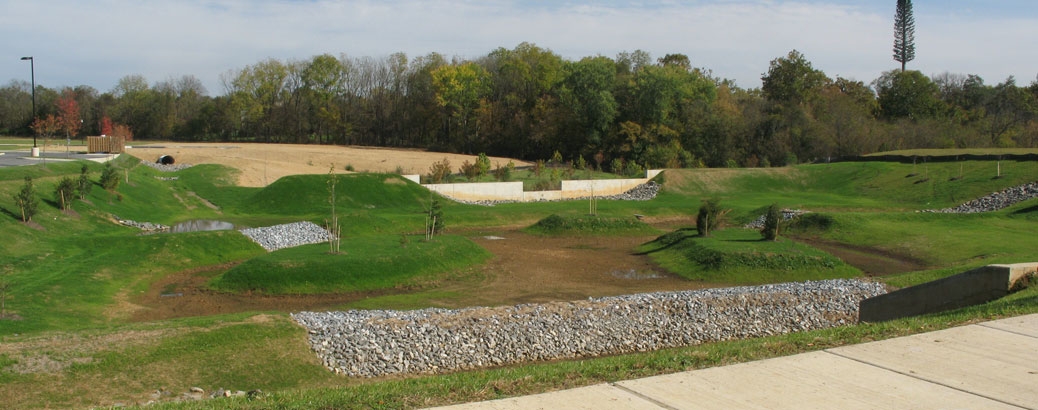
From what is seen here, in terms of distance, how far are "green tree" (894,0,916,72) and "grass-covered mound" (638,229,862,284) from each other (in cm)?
9923

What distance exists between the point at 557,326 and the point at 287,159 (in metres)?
62.9

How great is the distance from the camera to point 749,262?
28125 mm

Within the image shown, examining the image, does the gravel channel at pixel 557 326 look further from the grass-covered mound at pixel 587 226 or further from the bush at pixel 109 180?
the bush at pixel 109 180

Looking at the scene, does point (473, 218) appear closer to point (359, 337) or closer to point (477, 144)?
point (359, 337)

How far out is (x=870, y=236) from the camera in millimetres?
35969

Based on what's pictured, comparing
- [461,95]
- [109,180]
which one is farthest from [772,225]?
[461,95]

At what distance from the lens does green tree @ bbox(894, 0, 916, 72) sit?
116475mm

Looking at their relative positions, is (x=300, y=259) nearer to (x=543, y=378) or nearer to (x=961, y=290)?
(x=543, y=378)

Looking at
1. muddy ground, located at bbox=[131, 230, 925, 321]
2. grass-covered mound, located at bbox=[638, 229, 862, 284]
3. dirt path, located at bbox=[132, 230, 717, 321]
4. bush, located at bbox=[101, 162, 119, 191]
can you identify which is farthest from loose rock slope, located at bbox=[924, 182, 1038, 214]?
bush, located at bbox=[101, 162, 119, 191]

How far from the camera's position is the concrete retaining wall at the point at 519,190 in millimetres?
51653

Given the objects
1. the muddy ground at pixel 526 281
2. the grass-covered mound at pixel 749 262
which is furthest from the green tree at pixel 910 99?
the grass-covered mound at pixel 749 262

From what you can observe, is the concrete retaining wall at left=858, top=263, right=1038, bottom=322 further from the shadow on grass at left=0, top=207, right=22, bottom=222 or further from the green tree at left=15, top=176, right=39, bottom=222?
the shadow on grass at left=0, top=207, right=22, bottom=222

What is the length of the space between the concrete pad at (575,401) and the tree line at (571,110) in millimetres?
64747

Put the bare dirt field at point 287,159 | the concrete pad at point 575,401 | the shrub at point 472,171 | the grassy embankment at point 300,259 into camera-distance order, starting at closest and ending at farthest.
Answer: the concrete pad at point 575,401 < the grassy embankment at point 300,259 < the shrub at point 472,171 < the bare dirt field at point 287,159
